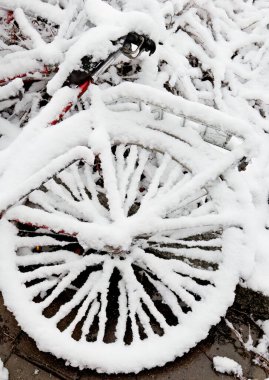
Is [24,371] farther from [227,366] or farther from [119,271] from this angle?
[227,366]

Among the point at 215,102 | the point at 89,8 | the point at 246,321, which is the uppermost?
the point at 89,8

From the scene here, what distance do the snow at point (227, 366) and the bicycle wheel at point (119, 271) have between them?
22 cm

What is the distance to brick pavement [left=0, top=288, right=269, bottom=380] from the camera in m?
2.21

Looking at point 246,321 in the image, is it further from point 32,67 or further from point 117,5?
point 117,5

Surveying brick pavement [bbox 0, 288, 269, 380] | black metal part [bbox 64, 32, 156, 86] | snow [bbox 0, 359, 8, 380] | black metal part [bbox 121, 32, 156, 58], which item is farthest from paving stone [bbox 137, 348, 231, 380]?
black metal part [bbox 121, 32, 156, 58]

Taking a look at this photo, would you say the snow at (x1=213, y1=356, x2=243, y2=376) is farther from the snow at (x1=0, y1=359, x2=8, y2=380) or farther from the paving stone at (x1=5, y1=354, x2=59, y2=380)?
the snow at (x1=0, y1=359, x2=8, y2=380)

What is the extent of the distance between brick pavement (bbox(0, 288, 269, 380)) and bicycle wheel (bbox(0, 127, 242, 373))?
0.36ft

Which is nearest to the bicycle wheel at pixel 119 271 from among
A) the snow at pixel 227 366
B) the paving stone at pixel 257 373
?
the snow at pixel 227 366

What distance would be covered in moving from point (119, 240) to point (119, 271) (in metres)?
0.48

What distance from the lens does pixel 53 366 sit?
222cm

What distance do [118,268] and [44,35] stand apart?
118 inches

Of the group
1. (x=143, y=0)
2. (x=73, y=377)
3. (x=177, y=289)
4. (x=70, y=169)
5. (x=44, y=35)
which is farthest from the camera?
(x=44, y=35)

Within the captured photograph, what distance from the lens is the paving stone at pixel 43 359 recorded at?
2.20 metres

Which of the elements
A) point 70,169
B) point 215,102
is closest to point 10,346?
point 70,169
